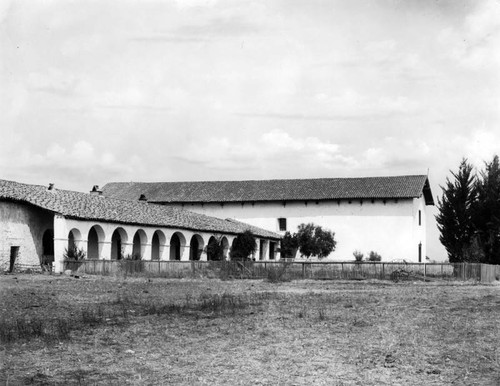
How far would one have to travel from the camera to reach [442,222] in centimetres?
4684

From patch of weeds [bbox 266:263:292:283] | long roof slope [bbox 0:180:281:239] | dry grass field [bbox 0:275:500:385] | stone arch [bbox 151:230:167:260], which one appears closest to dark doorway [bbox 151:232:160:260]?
stone arch [bbox 151:230:167:260]

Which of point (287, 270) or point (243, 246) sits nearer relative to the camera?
point (287, 270)

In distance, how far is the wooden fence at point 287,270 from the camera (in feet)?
98.7

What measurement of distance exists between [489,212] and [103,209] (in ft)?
81.8

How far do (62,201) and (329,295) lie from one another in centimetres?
1914

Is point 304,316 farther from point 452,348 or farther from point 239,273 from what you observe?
point 239,273

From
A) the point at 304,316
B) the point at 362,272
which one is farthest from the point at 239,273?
the point at 304,316

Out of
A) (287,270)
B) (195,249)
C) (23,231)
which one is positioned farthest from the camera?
(195,249)

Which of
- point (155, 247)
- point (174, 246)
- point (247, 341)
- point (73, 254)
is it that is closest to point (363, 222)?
point (174, 246)

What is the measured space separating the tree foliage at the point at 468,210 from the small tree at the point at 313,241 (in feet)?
27.7

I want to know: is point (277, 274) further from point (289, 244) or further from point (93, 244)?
point (289, 244)

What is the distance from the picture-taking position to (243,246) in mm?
44875

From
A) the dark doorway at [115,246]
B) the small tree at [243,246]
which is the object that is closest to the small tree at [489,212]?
the small tree at [243,246]

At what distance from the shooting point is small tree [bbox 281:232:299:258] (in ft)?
167
